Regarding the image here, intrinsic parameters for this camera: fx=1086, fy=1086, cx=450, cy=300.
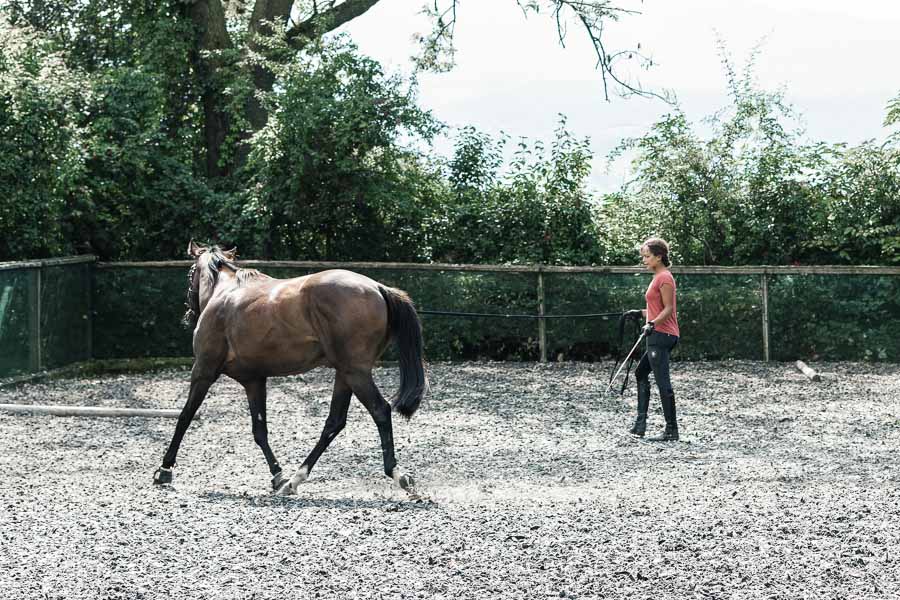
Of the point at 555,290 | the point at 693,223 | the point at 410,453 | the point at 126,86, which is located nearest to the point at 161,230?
the point at 126,86

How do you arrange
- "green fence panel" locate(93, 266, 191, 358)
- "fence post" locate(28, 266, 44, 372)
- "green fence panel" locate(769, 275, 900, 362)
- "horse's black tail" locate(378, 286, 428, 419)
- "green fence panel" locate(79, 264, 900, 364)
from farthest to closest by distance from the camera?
"green fence panel" locate(93, 266, 191, 358) < "green fence panel" locate(79, 264, 900, 364) < "green fence panel" locate(769, 275, 900, 362) < "fence post" locate(28, 266, 44, 372) < "horse's black tail" locate(378, 286, 428, 419)

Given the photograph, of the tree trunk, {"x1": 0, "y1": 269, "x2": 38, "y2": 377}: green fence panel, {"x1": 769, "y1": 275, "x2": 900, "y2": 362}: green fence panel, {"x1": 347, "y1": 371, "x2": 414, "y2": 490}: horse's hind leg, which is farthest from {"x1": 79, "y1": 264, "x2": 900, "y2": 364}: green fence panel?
{"x1": 347, "y1": 371, "x2": 414, "y2": 490}: horse's hind leg

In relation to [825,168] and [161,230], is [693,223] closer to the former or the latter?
[825,168]

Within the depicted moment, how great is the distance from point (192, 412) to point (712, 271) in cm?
963

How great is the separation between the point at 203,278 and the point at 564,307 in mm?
8163

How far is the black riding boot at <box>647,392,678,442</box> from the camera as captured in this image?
9430 mm

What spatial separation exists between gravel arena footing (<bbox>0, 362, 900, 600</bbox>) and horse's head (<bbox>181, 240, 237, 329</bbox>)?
1.21 meters

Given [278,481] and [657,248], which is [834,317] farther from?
[278,481]

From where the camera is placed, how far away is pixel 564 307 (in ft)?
51.4

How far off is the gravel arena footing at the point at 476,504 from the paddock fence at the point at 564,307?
10.7ft

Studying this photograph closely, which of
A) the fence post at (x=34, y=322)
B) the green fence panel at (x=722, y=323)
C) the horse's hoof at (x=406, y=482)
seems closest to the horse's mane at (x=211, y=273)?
the horse's hoof at (x=406, y=482)

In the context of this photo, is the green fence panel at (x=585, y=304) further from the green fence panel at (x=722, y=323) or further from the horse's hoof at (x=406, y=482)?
the horse's hoof at (x=406, y=482)

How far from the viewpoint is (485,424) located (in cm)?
1047

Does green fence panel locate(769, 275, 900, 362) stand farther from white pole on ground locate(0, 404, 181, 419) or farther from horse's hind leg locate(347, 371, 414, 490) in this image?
horse's hind leg locate(347, 371, 414, 490)
